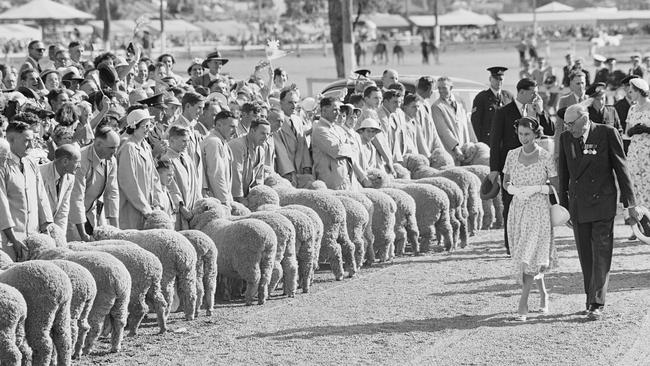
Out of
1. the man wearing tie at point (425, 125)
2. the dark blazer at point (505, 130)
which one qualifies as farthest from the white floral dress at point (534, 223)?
the man wearing tie at point (425, 125)

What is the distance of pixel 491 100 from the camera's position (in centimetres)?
1808

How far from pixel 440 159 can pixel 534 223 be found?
19.8 feet

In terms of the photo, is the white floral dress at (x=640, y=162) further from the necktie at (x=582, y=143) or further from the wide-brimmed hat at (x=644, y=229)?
the necktie at (x=582, y=143)

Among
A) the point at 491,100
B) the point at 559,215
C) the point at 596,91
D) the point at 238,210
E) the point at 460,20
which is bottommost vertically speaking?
the point at 460,20

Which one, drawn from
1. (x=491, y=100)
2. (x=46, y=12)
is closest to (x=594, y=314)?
(x=491, y=100)

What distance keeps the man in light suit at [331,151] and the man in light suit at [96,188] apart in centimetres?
388

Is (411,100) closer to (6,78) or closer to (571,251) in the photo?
(571,251)

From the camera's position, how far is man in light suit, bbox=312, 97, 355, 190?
16.2 meters

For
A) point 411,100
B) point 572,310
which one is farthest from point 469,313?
point 411,100

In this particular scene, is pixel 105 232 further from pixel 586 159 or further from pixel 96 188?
pixel 586 159

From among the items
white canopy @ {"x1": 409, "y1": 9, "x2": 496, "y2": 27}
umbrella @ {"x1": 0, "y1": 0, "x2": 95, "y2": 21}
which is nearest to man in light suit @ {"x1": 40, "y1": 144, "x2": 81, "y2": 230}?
umbrella @ {"x1": 0, "y1": 0, "x2": 95, "y2": 21}

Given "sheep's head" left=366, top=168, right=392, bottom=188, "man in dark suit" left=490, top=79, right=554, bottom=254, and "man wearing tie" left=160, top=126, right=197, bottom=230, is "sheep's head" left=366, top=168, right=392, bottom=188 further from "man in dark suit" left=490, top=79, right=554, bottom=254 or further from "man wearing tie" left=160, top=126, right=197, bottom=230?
"man wearing tie" left=160, top=126, right=197, bottom=230

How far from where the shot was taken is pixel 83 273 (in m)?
10.3

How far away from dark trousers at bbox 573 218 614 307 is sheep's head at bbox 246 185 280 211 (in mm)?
3616
